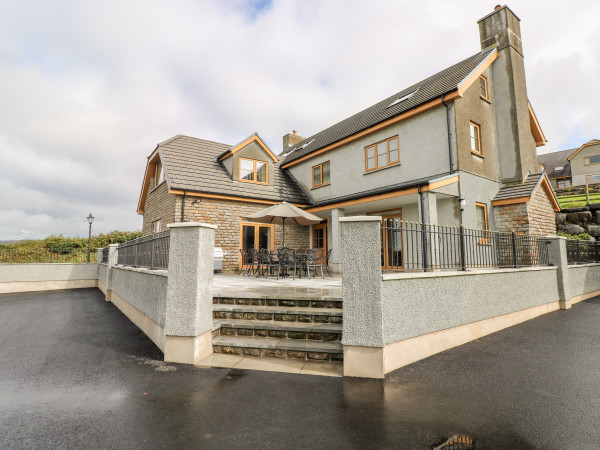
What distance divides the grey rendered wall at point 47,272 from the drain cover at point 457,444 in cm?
1838

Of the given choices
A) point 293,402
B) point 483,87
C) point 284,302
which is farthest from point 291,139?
point 293,402

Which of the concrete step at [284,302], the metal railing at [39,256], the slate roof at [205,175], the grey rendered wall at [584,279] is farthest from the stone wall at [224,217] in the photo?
the grey rendered wall at [584,279]

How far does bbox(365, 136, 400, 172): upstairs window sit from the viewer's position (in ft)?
Answer: 40.5

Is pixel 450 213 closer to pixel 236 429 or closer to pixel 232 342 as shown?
pixel 232 342

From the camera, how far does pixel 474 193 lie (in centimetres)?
1080

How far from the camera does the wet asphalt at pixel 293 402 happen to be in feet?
8.23

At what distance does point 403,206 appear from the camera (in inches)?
481

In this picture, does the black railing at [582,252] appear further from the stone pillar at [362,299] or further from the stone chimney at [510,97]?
the stone pillar at [362,299]

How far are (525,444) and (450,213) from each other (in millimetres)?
9250

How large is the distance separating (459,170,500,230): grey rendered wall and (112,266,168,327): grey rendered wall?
9900 mm

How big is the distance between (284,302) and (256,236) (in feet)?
28.7

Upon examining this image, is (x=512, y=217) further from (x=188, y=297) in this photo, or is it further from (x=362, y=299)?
(x=188, y=297)

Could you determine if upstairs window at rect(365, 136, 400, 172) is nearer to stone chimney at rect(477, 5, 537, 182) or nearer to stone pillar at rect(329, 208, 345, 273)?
stone pillar at rect(329, 208, 345, 273)

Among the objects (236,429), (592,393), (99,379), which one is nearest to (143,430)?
(236,429)
